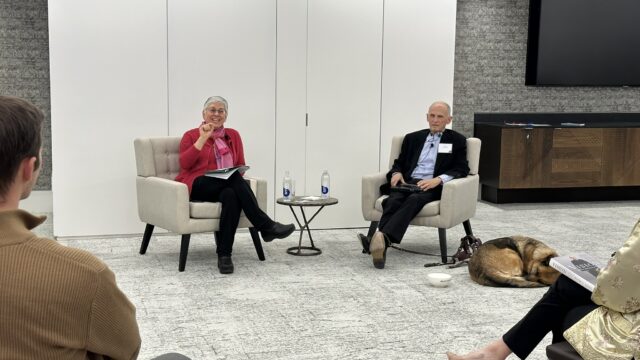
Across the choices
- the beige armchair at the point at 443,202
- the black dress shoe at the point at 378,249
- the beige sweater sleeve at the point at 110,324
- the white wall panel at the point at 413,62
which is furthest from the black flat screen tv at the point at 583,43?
the beige sweater sleeve at the point at 110,324

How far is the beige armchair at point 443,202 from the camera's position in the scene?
5.57 meters

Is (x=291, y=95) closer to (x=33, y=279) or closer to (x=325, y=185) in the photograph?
(x=325, y=185)

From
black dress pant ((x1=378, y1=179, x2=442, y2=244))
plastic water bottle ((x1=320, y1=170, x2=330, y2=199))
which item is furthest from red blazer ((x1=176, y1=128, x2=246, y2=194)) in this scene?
black dress pant ((x1=378, y1=179, x2=442, y2=244))

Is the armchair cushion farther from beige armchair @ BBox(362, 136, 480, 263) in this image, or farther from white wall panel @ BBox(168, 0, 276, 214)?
white wall panel @ BBox(168, 0, 276, 214)

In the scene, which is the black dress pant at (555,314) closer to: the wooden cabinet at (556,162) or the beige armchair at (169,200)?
the beige armchair at (169,200)

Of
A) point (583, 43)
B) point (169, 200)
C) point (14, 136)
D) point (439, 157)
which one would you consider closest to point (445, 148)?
point (439, 157)

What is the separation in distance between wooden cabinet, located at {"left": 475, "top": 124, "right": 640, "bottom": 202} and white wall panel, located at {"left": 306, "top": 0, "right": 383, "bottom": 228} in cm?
192

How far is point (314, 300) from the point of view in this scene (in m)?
4.55

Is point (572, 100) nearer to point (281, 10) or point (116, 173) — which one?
point (281, 10)

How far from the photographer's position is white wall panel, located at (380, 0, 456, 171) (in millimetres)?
6789

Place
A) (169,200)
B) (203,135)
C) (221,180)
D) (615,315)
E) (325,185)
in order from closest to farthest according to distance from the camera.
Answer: (615,315) → (169,200) → (221,180) → (203,135) → (325,185)

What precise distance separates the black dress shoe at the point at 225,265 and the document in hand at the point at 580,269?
2588 mm

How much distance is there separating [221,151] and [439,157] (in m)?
1.60

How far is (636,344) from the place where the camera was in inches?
97.7
